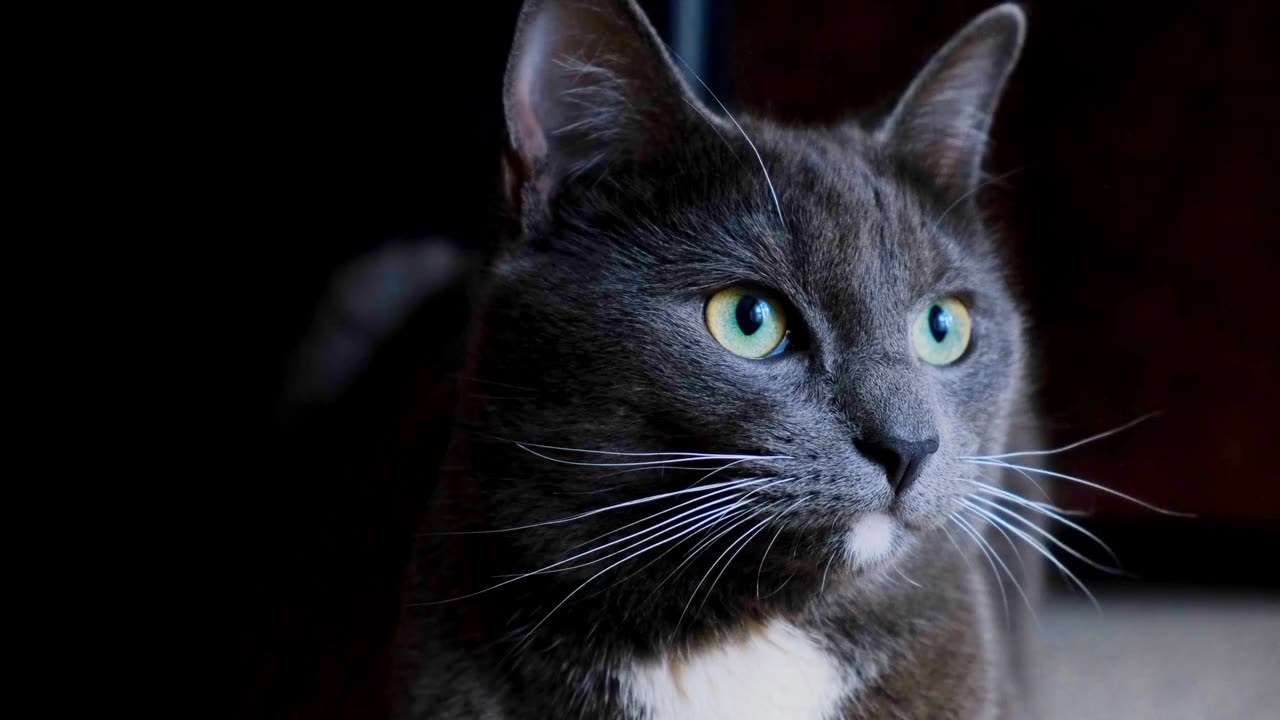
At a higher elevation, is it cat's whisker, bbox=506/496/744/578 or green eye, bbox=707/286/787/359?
green eye, bbox=707/286/787/359

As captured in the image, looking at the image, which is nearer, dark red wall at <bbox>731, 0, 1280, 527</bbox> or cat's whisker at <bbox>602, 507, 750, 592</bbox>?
cat's whisker at <bbox>602, 507, 750, 592</bbox>

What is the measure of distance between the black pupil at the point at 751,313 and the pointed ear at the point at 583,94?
163mm

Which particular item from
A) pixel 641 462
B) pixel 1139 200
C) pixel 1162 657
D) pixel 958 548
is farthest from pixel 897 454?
pixel 1139 200

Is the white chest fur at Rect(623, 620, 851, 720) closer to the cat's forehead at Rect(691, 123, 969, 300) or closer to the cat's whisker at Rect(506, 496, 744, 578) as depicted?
the cat's whisker at Rect(506, 496, 744, 578)

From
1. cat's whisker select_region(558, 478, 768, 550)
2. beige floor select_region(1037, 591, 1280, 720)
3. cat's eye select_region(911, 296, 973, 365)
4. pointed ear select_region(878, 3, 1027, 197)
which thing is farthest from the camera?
beige floor select_region(1037, 591, 1280, 720)

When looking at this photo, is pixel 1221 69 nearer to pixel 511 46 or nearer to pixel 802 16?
pixel 802 16

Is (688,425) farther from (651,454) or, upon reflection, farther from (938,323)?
(938,323)

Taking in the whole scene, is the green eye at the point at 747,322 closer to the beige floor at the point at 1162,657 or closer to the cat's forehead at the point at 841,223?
the cat's forehead at the point at 841,223

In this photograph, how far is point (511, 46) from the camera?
Answer: 0.85m

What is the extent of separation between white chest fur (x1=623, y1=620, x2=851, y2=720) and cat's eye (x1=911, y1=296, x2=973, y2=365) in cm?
25

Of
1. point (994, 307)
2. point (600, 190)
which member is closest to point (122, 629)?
point (600, 190)

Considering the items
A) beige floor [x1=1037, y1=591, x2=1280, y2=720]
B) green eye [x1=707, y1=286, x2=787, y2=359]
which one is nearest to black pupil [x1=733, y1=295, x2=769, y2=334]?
green eye [x1=707, y1=286, x2=787, y2=359]

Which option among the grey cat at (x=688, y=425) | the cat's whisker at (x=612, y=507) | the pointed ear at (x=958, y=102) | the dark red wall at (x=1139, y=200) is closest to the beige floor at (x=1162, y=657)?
the dark red wall at (x=1139, y=200)

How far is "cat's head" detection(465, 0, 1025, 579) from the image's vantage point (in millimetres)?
790
